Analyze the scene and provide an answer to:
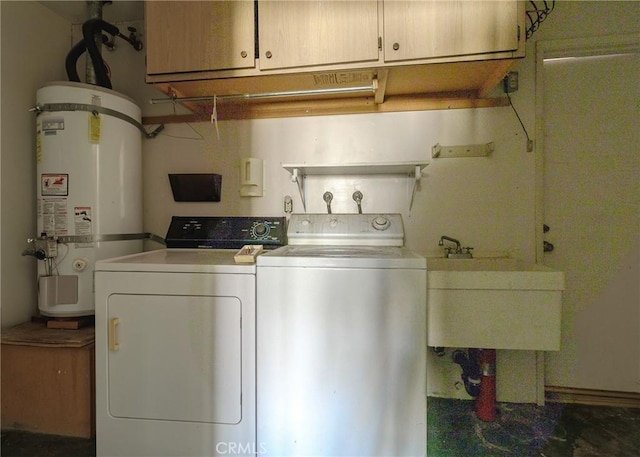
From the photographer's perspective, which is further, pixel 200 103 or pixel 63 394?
pixel 200 103

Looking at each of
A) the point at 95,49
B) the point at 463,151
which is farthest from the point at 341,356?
the point at 95,49

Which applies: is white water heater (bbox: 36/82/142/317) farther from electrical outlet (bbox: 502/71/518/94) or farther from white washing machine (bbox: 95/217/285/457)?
electrical outlet (bbox: 502/71/518/94)

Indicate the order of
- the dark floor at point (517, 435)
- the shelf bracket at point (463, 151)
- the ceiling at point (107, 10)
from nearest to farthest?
1. the dark floor at point (517, 435)
2. the shelf bracket at point (463, 151)
3. the ceiling at point (107, 10)

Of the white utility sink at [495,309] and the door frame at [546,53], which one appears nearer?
the white utility sink at [495,309]

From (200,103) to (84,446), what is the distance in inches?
75.8

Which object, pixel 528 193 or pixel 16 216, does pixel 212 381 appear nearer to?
pixel 16 216

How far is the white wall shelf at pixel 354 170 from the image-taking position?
1505mm

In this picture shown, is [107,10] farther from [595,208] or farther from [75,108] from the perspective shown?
[595,208]

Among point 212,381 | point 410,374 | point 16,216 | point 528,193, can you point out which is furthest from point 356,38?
point 16,216

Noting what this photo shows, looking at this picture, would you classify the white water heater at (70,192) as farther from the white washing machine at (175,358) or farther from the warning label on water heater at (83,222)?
the white washing machine at (175,358)

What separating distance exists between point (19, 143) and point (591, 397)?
11.9ft

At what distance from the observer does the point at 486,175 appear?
5.40 ft

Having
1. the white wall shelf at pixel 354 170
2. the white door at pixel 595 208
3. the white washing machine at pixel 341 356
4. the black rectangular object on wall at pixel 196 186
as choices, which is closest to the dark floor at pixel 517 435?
the white door at pixel 595 208

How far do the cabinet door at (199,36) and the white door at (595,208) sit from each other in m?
1.72
